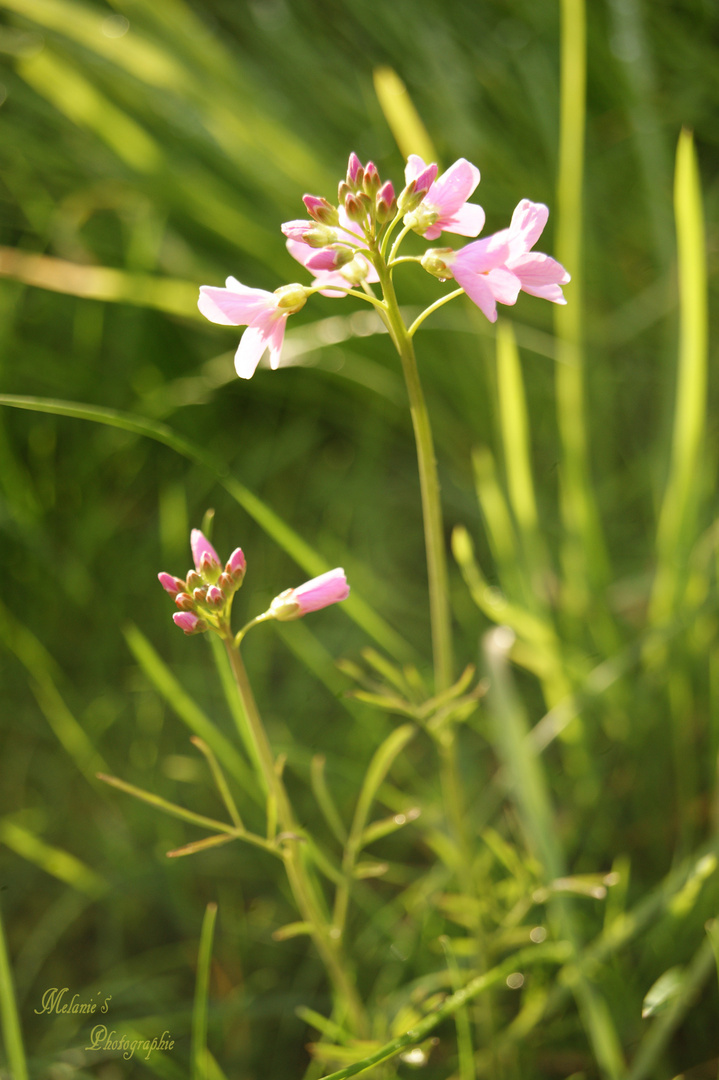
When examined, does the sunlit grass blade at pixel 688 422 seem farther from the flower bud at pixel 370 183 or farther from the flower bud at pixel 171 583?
the flower bud at pixel 171 583

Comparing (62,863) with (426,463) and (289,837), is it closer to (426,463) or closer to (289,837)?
(289,837)

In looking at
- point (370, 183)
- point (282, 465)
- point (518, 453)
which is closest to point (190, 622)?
point (370, 183)

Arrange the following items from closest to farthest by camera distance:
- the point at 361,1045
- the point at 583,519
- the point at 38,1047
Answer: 1. the point at 361,1045
2. the point at 38,1047
3. the point at 583,519

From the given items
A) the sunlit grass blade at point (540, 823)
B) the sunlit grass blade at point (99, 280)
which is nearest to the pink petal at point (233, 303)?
the sunlit grass blade at point (540, 823)

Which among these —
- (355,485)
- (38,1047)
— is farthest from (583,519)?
(38,1047)

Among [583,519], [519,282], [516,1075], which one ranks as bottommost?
[516,1075]

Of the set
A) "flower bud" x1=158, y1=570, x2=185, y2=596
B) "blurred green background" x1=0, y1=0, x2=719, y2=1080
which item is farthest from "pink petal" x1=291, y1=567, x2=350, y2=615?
"blurred green background" x1=0, y1=0, x2=719, y2=1080

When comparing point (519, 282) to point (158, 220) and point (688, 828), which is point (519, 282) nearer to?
point (688, 828)

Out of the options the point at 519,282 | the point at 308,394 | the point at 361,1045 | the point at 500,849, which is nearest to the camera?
the point at 519,282
